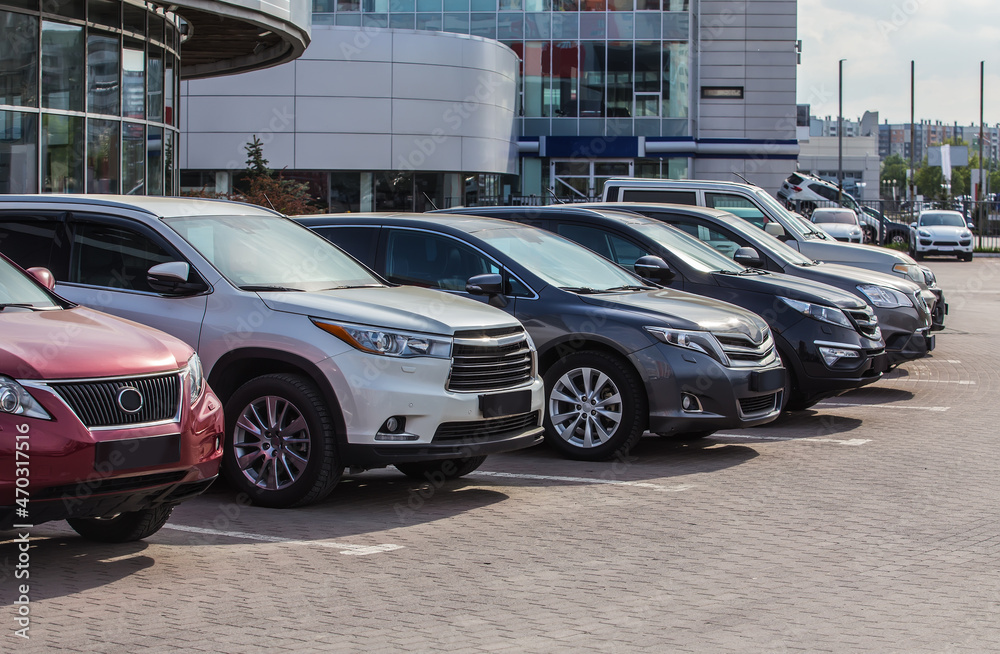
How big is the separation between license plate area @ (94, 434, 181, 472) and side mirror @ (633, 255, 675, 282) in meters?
5.47

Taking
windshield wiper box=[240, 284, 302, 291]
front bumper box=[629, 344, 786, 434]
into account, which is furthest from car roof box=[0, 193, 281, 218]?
front bumper box=[629, 344, 786, 434]

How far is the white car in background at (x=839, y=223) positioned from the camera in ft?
125

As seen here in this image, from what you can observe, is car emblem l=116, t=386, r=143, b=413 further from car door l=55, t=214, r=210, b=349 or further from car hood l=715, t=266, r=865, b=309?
car hood l=715, t=266, r=865, b=309

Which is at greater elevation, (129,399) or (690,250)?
(690,250)

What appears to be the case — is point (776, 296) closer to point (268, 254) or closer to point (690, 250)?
point (690, 250)

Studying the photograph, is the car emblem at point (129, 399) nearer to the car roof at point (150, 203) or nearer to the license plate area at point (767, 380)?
the car roof at point (150, 203)

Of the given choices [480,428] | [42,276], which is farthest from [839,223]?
[42,276]

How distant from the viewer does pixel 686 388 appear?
28.1 ft

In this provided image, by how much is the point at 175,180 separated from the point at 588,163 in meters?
30.7

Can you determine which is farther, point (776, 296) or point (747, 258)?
point (747, 258)

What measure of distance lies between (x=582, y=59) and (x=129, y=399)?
44.6 meters

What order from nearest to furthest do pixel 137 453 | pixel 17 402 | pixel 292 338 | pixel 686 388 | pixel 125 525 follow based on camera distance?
pixel 17 402, pixel 137 453, pixel 125 525, pixel 292 338, pixel 686 388

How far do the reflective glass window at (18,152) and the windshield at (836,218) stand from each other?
2976cm

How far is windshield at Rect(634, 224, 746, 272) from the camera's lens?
11055mm
